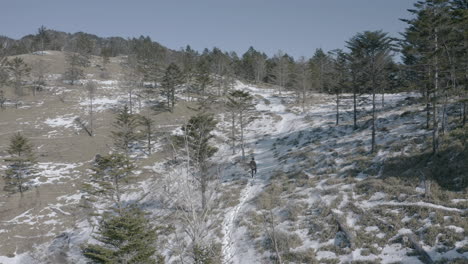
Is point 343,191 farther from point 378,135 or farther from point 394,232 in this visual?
point 378,135

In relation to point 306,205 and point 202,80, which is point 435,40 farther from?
point 202,80

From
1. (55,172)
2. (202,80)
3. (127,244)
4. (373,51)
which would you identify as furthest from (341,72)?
(55,172)

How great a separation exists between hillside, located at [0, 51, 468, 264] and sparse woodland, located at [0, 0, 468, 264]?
0.12 metres

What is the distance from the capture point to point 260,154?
36.8 meters

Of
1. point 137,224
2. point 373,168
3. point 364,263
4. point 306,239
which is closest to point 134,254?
point 137,224

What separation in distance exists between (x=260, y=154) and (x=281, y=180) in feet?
37.9

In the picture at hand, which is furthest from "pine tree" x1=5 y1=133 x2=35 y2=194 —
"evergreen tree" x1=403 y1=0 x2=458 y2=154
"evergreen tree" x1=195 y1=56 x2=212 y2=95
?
"evergreen tree" x1=403 y1=0 x2=458 y2=154

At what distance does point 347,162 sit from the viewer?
24.6 m

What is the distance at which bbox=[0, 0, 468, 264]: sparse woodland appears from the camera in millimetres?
13898

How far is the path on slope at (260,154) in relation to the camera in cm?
1705

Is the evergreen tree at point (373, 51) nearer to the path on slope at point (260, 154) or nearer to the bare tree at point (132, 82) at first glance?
the path on slope at point (260, 154)

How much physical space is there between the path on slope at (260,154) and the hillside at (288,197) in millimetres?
136

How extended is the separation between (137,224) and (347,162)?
18488mm

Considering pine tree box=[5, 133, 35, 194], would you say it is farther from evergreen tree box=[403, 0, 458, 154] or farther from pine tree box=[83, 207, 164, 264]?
evergreen tree box=[403, 0, 458, 154]
